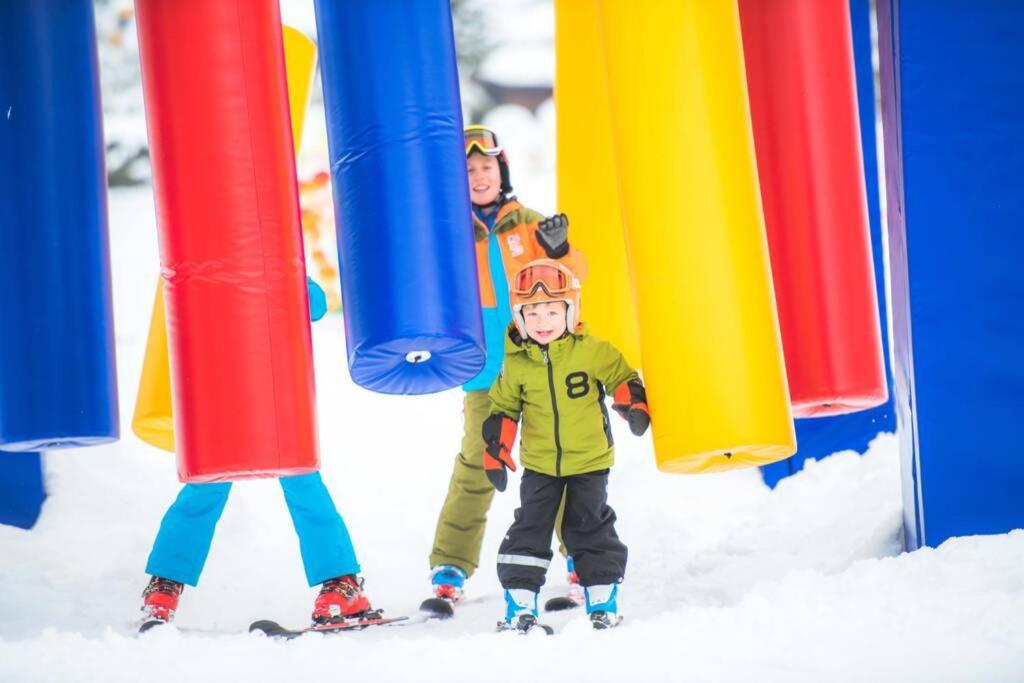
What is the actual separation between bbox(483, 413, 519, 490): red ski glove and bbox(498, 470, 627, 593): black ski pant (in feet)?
0.38

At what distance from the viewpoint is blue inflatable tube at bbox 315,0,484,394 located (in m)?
3.04

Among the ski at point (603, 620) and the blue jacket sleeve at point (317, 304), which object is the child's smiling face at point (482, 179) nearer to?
the blue jacket sleeve at point (317, 304)

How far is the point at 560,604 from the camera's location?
154 inches

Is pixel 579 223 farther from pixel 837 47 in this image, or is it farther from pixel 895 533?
pixel 895 533

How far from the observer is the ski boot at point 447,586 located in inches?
153

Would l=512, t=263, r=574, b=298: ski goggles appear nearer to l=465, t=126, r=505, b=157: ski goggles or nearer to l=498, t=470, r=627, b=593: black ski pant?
l=498, t=470, r=627, b=593: black ski pant

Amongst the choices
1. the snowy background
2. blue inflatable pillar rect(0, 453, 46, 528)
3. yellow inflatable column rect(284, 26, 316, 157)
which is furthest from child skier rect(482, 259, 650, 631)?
blue inflatable pillar rect(0, 453, 46, 528)

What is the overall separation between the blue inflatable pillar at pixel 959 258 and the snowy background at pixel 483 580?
220mm

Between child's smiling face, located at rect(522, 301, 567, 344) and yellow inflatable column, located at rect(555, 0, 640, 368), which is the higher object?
yellow inflatable column, located at rect(555, 0, 640, 368)

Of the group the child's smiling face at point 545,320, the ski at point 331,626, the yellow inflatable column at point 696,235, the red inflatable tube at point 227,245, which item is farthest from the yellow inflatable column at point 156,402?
the yellow inflatable column at point 696,235

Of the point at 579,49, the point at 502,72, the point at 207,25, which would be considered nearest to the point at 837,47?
the point at 579,49

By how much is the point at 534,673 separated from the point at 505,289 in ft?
5.73

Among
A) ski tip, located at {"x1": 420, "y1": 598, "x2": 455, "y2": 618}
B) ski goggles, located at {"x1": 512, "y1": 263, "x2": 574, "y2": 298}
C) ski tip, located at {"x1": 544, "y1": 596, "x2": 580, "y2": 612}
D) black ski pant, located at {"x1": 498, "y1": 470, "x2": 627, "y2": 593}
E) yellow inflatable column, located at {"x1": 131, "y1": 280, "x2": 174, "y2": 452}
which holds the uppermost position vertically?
ski goggles, located at {"x1": 512, "y1": 263, "x2": 574, "y2": 298}

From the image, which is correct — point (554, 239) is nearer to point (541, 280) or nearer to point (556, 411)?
point (541, 280)
